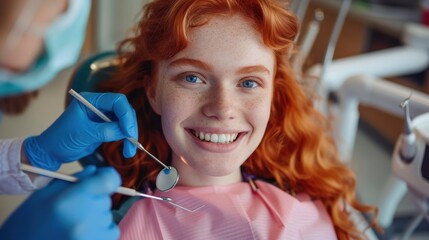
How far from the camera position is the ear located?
0.91 m

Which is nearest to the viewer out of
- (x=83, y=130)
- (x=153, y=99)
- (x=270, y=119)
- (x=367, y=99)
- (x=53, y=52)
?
(x=53, y=52)

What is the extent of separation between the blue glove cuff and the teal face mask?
334mm

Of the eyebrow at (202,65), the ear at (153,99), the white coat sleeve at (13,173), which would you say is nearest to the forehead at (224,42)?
the eyebrow at (202,65)

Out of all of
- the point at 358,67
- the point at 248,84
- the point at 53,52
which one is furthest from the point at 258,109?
the point at 358,67

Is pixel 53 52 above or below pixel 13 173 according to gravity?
above

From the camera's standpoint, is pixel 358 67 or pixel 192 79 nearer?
pixel 192 79

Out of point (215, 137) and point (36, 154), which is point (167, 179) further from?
point (36, 154)

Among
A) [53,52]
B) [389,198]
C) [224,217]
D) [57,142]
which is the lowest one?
[389,198]

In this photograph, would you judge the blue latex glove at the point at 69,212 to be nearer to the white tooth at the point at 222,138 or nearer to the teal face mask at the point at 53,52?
the teal face mask at the point at 53,52

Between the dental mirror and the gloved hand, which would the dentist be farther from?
the dental mirror

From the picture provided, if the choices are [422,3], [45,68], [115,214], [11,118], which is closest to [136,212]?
[115,214]

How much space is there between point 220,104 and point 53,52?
35 cm

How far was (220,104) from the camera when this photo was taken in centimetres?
81

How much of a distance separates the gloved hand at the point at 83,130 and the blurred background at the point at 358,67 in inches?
4.5
